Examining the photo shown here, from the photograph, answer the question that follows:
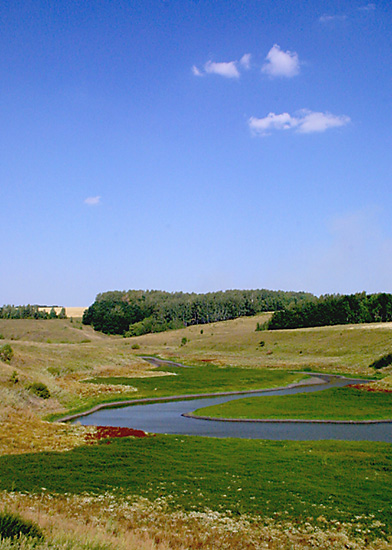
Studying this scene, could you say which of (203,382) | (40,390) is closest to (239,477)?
(40,390)

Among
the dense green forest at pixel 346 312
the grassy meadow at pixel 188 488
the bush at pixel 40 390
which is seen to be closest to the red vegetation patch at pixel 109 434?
the grassy meadow at pixel 188 488

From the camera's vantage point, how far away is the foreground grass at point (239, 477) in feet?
53.6

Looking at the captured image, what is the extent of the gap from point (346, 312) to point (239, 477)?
143 m

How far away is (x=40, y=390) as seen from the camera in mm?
47031

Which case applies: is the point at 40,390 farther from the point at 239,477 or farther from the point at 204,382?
the point at 239,477

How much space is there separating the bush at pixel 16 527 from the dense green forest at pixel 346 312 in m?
153

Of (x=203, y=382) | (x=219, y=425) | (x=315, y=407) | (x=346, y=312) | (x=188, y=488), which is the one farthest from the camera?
(x=346, y=312)

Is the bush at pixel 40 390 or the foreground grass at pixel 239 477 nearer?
the foreground grass at pixel 239 477

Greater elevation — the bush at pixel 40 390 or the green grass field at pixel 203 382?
the bush at pixel 40 390

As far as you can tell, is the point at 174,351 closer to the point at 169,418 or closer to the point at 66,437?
the point at 169,418

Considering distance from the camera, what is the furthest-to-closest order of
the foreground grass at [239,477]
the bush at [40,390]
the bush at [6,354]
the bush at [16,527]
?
the bush at [6,354], the bush at [40,390], the foreground grass at [239,477], the bush at [16,527]

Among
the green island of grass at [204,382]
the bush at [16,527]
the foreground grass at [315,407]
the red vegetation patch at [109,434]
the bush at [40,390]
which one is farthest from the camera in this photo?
the green island of grass at [204,382]

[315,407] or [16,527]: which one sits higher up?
[16,527]

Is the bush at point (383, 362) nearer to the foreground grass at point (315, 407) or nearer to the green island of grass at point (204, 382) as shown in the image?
Result: the green island of grass at point (204, 382)
